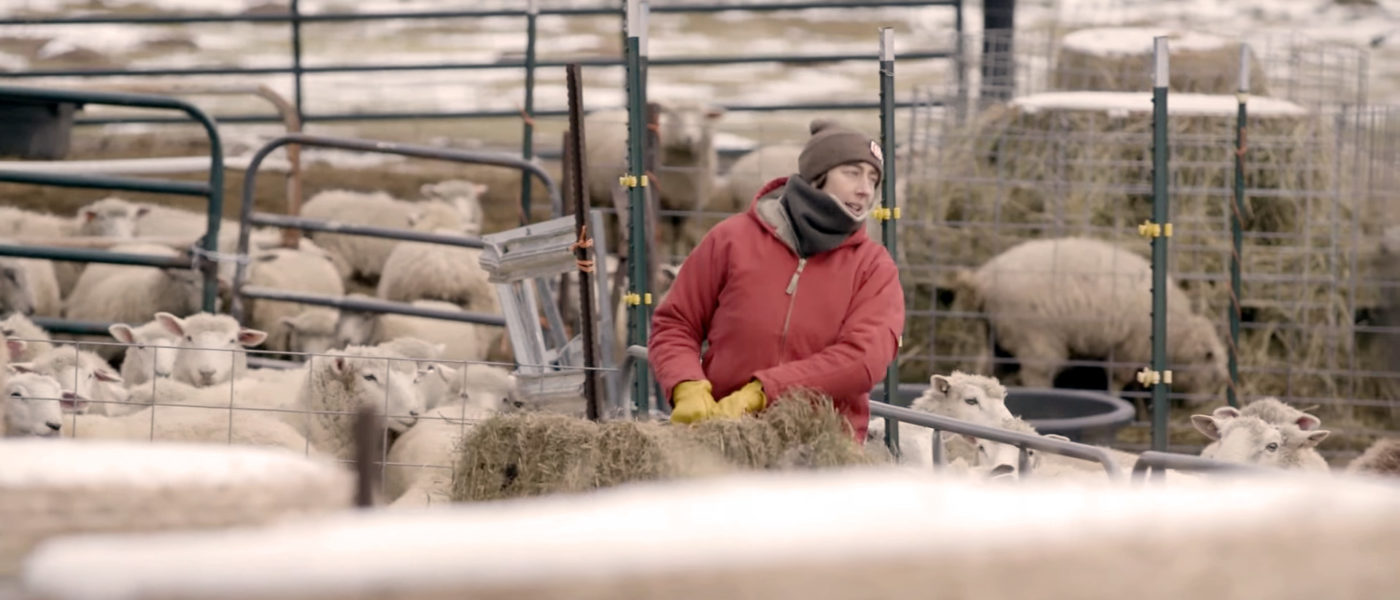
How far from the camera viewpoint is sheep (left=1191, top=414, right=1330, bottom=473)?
5.53m

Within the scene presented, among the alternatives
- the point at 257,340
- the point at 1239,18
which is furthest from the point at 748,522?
the point at 1239,18

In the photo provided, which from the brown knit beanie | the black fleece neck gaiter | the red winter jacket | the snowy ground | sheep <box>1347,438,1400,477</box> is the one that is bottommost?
sheep <box>1347,438,1400,477</box>

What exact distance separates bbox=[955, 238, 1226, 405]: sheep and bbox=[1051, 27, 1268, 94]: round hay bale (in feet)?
4.90

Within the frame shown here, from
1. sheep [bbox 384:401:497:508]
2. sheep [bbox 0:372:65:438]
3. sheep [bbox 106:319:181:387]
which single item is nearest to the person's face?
sheep [bbox 384:401:497:508]

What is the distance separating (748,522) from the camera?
1254 mm

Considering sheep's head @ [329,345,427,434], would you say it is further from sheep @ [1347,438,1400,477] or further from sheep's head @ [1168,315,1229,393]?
sheep's head @ [1168,315,1229,393]

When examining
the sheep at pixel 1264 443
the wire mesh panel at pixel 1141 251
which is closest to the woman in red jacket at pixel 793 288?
the sheep at pixel 1264 443

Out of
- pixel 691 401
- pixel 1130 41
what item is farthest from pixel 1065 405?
pixel 691 401

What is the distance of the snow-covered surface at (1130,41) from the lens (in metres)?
9.84

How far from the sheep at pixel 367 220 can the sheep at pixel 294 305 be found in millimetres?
1028

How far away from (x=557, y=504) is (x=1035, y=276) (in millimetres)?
7510

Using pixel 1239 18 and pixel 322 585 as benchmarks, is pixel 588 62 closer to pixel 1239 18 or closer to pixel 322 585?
pixel 322 585

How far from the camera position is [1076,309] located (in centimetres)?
865

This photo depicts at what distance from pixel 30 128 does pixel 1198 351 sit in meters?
6.34
